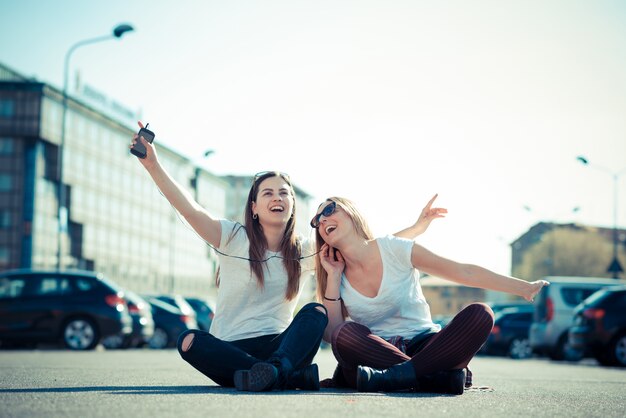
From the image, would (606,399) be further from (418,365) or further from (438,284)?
(438,284)

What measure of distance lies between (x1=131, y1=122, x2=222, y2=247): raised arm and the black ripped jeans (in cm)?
69

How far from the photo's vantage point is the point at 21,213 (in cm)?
6719

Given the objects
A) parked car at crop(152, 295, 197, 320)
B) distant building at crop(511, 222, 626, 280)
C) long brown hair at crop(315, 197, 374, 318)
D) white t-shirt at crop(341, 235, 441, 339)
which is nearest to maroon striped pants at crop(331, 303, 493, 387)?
white t-shirt at crop(341, 235, 441, 339)

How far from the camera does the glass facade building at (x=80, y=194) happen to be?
6594 cm

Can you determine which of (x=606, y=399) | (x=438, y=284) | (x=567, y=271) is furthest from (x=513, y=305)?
(x=567, y=271)

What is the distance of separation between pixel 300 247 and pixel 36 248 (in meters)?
60.5

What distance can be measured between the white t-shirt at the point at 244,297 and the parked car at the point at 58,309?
13.6 m

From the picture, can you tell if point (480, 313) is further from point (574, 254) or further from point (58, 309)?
point (574, 254)

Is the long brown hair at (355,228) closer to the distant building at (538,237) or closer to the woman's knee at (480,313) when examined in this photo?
the woman's knee at (480,313)

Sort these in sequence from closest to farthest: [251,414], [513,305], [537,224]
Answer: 1. [251,414]
2. [513,305]
3. [537,224]

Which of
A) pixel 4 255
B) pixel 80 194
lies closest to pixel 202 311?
pixel 4 255

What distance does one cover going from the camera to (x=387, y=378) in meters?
6.45

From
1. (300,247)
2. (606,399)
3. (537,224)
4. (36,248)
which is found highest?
(537,224)

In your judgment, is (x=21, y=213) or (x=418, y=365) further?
(x=21, y=213)
